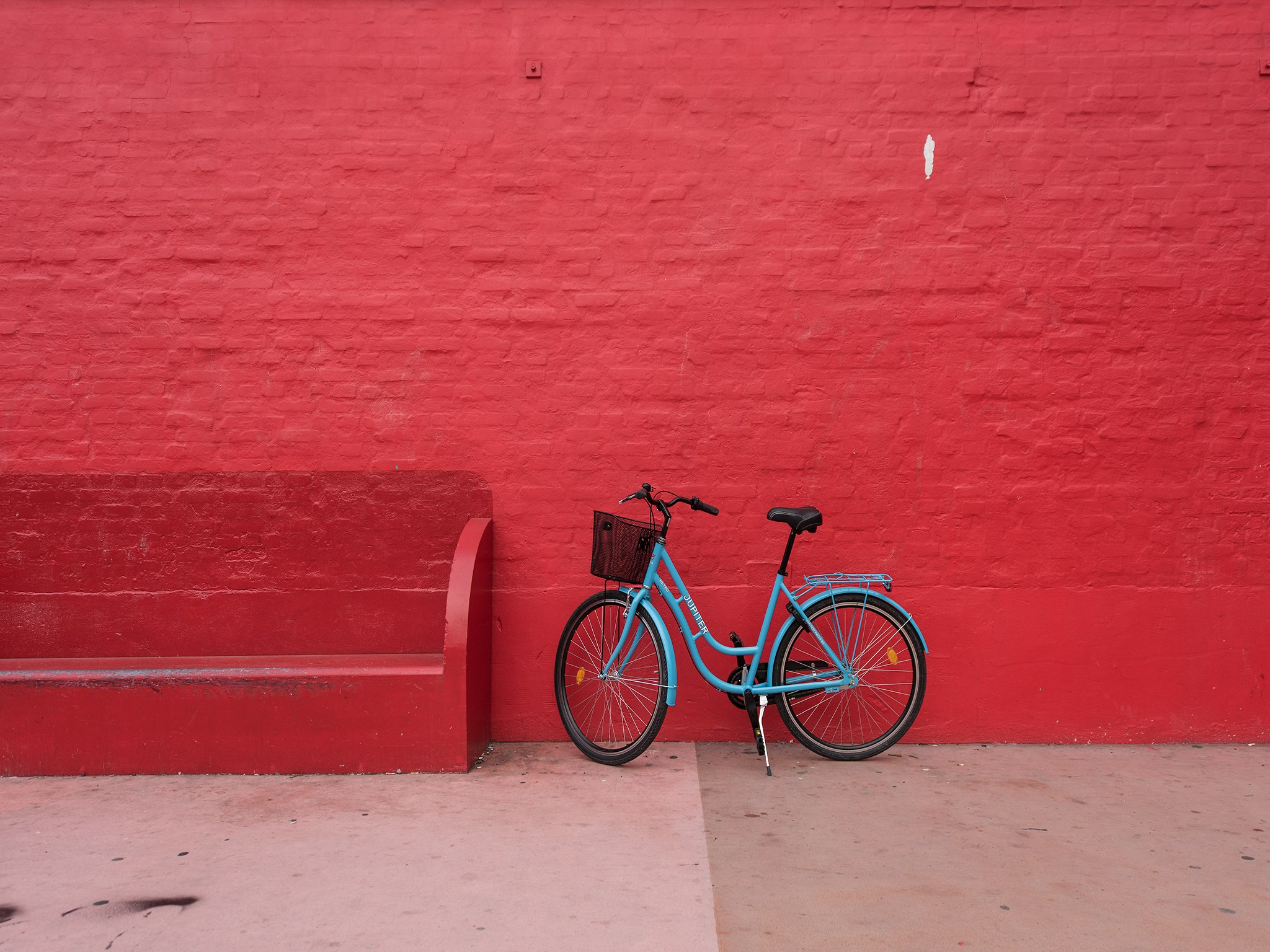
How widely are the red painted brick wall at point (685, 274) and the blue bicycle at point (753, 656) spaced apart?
A: 0.84 feet

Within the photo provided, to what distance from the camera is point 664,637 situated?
4695 mm

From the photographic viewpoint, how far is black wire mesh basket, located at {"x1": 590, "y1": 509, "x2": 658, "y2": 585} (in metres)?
4.71

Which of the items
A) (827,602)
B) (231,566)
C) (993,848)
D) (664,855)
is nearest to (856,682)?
(827,602)

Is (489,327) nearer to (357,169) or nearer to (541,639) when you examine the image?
(357,169)

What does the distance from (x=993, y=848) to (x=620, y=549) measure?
208cm

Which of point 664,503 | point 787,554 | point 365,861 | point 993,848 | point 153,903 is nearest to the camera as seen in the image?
point 153,903

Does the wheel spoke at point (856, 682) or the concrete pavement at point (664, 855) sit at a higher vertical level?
the wheel spoke at point (856, 682)

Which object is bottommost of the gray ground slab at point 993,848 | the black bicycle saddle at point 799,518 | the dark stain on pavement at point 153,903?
the dark stain on pavement at point 153,903

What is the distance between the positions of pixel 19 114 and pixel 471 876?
4742 millimetres

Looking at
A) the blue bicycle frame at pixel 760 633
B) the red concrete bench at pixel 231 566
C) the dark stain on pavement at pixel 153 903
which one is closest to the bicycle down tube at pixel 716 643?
the blue bicycle frame at pixel 760 633

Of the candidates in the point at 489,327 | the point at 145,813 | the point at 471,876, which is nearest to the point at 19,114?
the point at 489,327

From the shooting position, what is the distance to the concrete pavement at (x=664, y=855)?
306 cm

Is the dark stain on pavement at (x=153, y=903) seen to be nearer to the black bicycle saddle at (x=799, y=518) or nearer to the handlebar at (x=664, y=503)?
the handlebar at (x=664, y=503)

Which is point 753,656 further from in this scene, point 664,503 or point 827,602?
point 664,503
